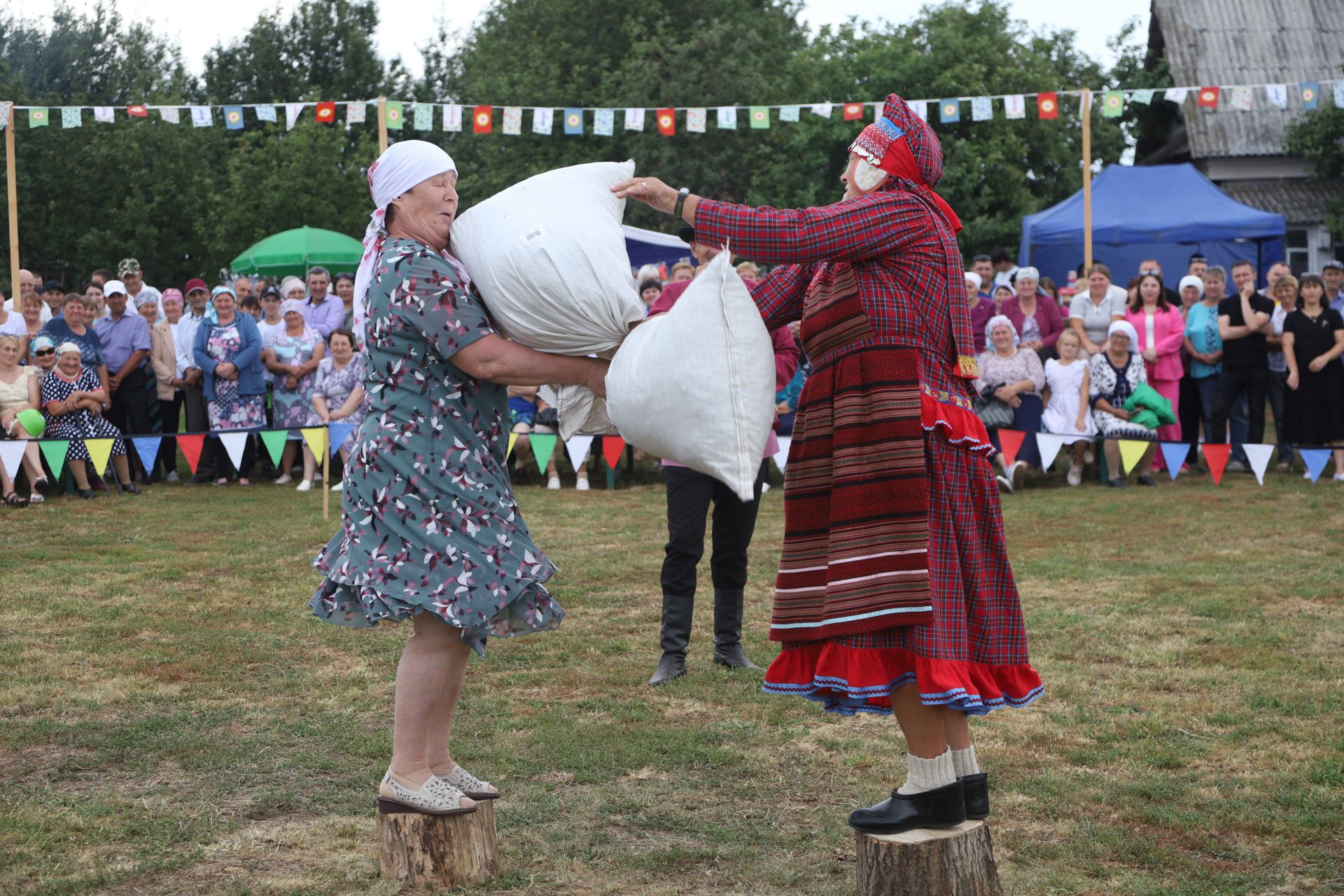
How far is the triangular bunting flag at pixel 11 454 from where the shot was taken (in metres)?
10.7

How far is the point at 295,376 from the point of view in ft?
40.1

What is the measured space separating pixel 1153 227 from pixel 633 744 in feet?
48.2

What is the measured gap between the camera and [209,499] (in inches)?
445

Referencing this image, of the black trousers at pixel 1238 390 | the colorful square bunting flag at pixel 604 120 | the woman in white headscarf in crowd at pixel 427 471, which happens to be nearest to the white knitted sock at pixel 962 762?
the woman in white headscarf in crowd at pixel 427 471

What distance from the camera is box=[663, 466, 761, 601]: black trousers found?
5.58m

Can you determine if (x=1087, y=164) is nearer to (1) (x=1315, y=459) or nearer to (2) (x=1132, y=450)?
(2) (x=1132, y=450)

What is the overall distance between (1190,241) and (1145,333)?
5.68 meters

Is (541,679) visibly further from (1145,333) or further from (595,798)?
(1145,333)

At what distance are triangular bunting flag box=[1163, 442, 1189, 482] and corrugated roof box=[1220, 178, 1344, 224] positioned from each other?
600 inches

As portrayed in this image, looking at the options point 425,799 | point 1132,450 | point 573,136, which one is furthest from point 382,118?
point 573,136

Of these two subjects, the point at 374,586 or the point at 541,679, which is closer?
the point at 374,586

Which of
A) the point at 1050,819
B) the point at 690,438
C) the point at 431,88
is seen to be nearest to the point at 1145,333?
the point at 1050,819

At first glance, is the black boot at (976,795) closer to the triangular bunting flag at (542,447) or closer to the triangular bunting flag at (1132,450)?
the triangular bunting flag at (542,447)

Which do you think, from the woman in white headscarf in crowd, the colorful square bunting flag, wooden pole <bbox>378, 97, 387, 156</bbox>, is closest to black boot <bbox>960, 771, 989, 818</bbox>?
the woman in white headscarf in crowd
